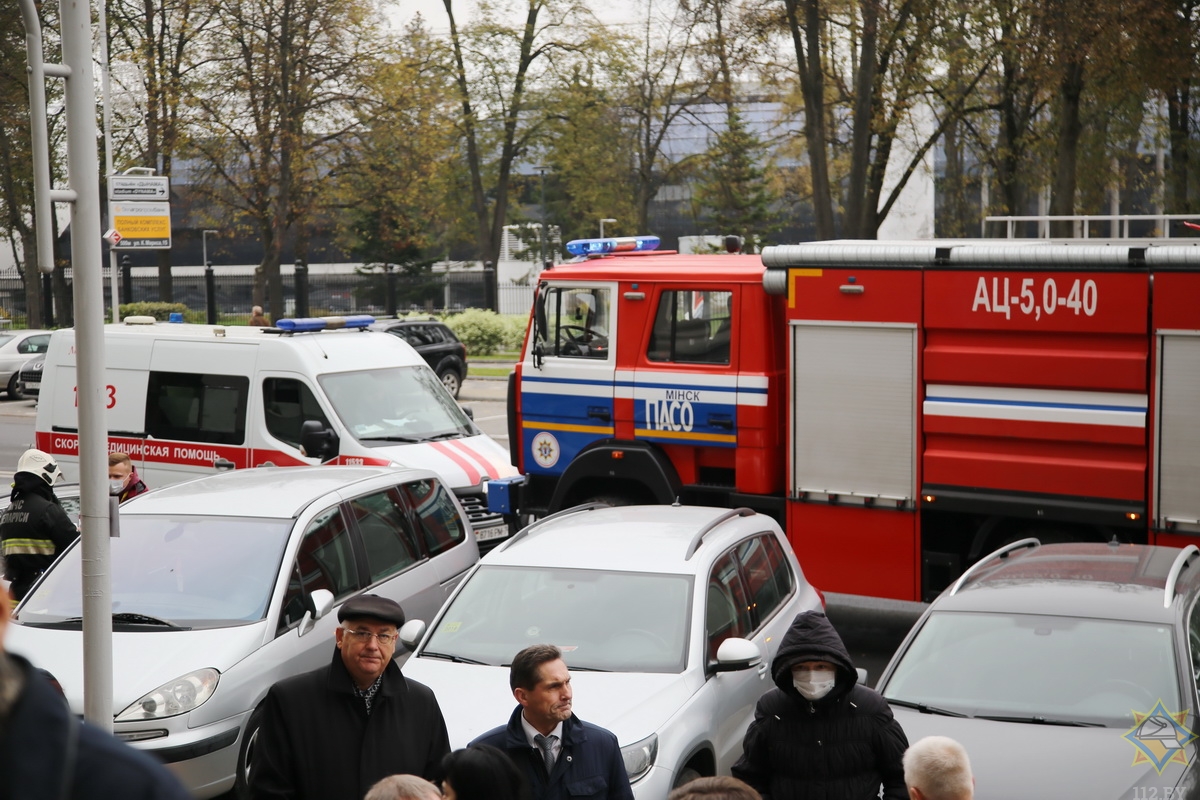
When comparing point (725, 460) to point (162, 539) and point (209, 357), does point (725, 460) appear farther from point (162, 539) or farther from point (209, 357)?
point (209, 357)

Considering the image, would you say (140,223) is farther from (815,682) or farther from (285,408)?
(815,682)

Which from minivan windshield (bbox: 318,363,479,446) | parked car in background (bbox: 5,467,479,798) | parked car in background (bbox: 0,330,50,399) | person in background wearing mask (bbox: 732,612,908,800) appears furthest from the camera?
parked car in background (bbox: 0,330,50,399)

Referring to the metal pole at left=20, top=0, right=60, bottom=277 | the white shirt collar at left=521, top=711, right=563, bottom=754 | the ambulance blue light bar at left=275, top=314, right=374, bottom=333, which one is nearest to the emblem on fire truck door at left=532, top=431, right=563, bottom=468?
the ambulance blue light bar at left=275, top=314, right=374, bottom=333


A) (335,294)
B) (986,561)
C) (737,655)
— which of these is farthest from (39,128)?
(335,294)

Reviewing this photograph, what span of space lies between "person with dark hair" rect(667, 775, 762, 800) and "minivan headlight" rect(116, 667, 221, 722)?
3.64 m

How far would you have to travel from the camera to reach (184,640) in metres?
6.59

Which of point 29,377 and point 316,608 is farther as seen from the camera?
point 29,377

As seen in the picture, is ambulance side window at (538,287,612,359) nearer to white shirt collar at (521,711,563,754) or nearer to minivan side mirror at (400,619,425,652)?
minivan side mirror at (400,619,425,652)

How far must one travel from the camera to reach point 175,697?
6.22m

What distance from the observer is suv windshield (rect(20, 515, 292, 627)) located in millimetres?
6898

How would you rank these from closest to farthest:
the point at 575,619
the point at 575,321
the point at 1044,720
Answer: the point at 1044,720 < the point at 575,619 < the point at 575,321

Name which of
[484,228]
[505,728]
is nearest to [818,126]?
[505,728]

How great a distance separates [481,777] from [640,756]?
2.04m

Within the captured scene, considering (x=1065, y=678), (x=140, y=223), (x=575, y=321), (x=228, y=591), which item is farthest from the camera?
(x=140, y=223)
